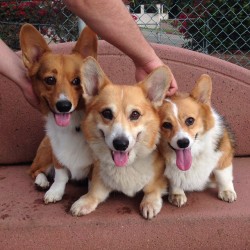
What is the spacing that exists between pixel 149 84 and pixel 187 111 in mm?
254

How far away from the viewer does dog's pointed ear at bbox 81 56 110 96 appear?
7.25 ft

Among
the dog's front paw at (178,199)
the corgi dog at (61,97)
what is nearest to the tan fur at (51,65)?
the corgi dog at (61,97)

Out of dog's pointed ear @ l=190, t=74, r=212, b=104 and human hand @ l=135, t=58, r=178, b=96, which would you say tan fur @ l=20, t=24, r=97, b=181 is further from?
dog's pointed ear @ l=190, t=74, r=212, b=104

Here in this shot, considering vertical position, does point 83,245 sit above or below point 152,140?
below

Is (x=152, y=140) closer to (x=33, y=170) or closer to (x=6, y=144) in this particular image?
(x=33, y=170)

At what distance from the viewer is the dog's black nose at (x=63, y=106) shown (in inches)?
86.6

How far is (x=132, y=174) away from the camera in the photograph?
238 cm

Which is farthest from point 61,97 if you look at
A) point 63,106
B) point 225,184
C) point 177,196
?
point 225,184

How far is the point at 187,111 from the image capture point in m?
2.25

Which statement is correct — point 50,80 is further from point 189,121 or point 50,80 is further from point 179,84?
point 179,84

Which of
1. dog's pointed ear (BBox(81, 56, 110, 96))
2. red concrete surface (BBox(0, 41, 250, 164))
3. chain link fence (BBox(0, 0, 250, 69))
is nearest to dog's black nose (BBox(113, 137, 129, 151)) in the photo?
dog's pointed ear (BBox(81, 56, 110, 96))

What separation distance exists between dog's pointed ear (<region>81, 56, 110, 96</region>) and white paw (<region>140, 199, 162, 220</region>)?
2.24 ft

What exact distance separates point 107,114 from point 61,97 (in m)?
0.26

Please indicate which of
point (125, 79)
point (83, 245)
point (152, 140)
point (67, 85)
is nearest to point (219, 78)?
point (125, 79)
